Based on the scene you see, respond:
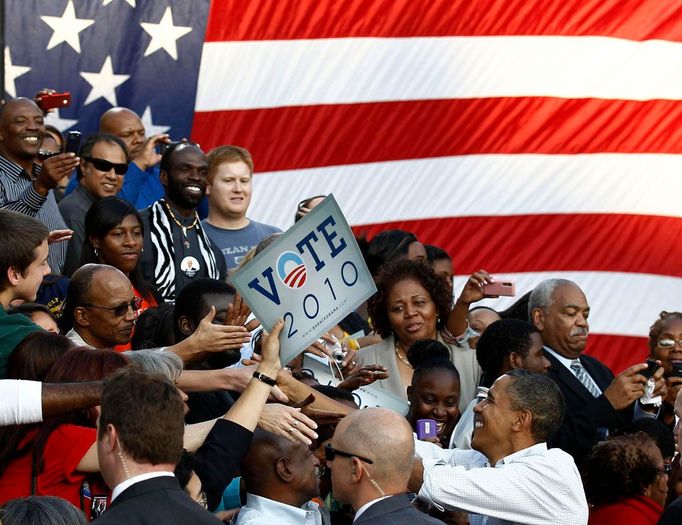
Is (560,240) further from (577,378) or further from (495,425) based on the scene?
(495,425)

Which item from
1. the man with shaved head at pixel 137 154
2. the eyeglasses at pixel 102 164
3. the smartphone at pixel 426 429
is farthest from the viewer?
the man with shaved head at pixel 137 154

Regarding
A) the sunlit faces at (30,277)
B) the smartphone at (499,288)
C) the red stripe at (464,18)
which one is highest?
the red stripe at (464,18)

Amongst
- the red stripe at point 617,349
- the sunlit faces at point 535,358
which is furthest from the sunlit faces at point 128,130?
the red stripe at point 617,349

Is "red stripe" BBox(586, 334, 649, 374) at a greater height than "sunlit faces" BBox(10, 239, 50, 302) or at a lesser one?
greater

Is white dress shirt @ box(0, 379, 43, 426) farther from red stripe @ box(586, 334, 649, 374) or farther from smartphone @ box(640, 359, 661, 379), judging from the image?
red stripe @ box(586, 334, 649, 374)

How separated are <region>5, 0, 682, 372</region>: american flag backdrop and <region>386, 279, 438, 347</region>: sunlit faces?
2.17 metres

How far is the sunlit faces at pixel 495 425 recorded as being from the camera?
5070 mm

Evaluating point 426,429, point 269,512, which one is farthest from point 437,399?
point 269,512

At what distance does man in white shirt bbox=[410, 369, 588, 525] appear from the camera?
4902mm

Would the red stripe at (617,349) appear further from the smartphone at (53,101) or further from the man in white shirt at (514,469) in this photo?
the man in white shirt at (514,469)

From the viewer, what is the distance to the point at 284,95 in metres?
9.06

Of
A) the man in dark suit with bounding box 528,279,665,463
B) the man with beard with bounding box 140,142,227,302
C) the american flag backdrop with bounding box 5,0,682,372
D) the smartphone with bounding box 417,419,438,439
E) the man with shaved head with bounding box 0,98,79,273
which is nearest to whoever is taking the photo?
the smartphone with bounding box 417,419,438,439

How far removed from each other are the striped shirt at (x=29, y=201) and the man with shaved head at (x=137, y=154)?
962mm

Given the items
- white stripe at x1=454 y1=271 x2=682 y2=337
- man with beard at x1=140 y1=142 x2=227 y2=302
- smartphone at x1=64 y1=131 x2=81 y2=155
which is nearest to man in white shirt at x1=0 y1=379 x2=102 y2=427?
man with beard at x1=140 y1=142 x2=227 y2=302
